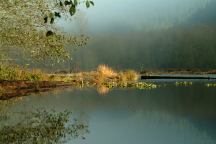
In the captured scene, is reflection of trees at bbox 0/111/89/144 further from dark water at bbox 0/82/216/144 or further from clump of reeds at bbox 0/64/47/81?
clump of reeds at bbox 0/64/47/81

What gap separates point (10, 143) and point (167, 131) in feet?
20.5

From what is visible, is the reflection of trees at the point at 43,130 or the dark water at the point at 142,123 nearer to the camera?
the dark water at the point at 142,123

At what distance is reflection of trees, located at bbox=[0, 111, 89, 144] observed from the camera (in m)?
16.8

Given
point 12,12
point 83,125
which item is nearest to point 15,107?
point 12,12

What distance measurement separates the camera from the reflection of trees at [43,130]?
16.8 metres

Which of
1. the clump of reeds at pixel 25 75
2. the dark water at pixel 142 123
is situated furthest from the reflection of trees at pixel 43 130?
the clump of reeds at pixel 25 75

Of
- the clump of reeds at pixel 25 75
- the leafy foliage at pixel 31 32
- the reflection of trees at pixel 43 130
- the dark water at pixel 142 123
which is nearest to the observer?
the dark water at pixel 142 123

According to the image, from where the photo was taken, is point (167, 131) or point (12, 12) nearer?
point (167, 131)

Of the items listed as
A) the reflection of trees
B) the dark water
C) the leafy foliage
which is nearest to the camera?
the dark water

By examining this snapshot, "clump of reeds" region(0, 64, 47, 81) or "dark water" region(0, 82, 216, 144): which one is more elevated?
"clump of reeds" region(0, 64, 47, 81)

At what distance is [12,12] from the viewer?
105 ft

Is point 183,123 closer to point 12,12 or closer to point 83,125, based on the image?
point 83,125

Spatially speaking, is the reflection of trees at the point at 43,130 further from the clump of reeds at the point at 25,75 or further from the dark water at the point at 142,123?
the clump of reeds at the point at 25,75

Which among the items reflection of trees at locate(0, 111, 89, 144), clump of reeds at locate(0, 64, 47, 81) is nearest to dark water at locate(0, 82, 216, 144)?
reflection of trees at locate(0, 111, 89, 144)
